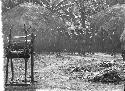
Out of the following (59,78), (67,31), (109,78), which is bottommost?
(59,78)

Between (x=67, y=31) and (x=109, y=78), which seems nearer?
(x=109, y=78)

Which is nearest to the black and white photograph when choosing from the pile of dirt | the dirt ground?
the dirt ground

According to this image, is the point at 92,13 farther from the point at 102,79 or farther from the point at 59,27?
the point at 102,79

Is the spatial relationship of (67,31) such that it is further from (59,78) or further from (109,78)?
(109,78)

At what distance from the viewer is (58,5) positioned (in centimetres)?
3469

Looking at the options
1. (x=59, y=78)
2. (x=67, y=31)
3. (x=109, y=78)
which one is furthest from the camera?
(x=67, y=31)

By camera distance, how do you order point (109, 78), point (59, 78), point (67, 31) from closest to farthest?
point (109, 78) < point (59, 78) < point (67, 31)

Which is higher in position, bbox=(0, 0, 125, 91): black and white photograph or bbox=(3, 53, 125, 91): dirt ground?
bbox=(0, 0, 125, 91): black and white photograph

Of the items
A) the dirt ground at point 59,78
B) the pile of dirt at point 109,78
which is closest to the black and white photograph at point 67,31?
the dirt ground at point 59,78

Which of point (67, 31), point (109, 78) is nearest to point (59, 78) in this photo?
point (109, 78)

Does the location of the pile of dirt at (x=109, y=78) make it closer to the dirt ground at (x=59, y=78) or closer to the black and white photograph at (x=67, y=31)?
the dirt ground at (x=59, y=78)

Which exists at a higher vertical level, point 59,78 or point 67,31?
point 67,31

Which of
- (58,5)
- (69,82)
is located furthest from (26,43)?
(58,5)

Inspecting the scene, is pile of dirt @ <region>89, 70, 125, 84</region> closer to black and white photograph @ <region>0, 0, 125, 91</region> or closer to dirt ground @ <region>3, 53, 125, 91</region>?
dirt ground @ <region>3, 53, 125, 91</region>
